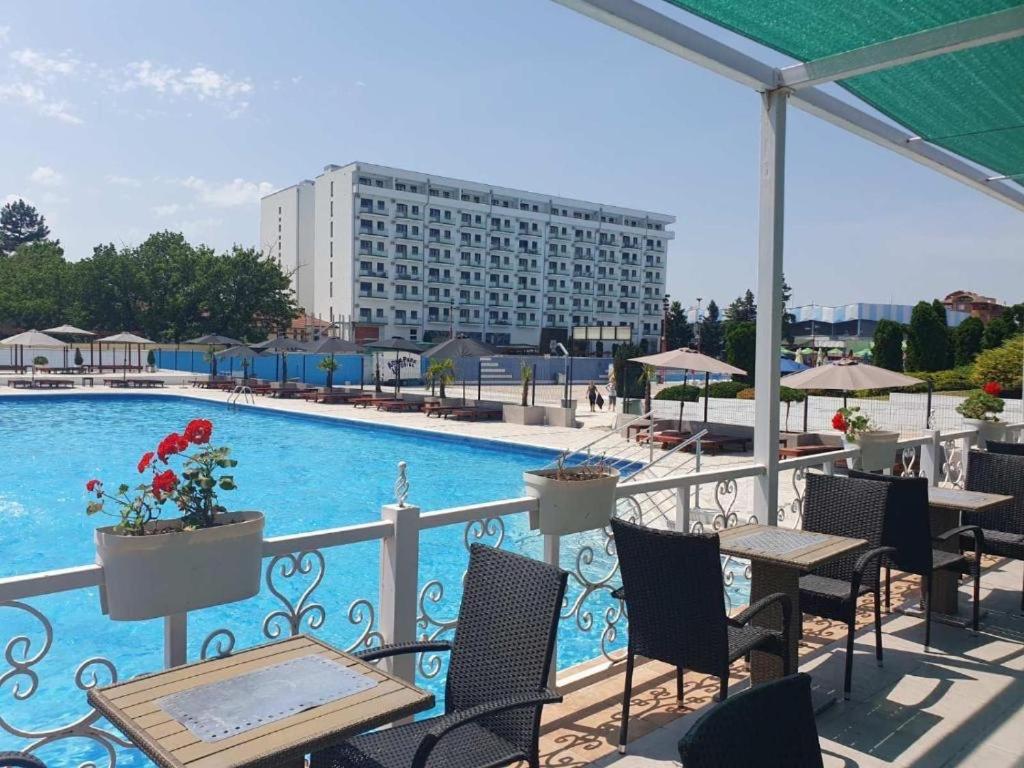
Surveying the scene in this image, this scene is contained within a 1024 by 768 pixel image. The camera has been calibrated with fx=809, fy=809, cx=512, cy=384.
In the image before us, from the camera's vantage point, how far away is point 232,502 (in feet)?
46.8

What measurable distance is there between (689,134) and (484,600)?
6.29 metres

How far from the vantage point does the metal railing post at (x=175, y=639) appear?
2.69 m

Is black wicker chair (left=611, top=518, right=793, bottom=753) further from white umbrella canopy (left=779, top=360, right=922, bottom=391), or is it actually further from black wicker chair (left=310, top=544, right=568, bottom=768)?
white umbrella canopy (left=779, top=360, right=922, bottom=391)

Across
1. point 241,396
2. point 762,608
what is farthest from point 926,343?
point 762,608

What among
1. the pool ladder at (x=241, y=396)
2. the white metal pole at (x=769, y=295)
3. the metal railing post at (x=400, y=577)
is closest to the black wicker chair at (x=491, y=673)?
the metal railing post at (x=400, y=577)

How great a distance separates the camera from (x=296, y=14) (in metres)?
5.82

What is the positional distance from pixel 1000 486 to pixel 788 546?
2671mm

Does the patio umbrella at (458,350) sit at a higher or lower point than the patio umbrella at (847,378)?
higher

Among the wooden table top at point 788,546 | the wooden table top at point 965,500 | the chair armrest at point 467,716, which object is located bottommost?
the chair armrest at point 467,716

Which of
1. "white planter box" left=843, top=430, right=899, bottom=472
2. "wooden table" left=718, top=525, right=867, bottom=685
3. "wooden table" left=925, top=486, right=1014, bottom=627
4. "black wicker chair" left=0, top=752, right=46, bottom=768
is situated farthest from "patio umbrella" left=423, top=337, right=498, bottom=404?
"black wicker chair" left=0, top=752, right=46, bottom=768

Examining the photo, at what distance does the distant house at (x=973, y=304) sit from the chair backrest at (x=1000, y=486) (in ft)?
218

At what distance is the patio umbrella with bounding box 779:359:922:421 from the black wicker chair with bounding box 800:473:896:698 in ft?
9.32

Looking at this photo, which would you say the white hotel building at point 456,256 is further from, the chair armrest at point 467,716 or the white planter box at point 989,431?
the chair armrest at point 467,716

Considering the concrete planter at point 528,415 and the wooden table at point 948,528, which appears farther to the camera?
the concrete planter at point 528,415
